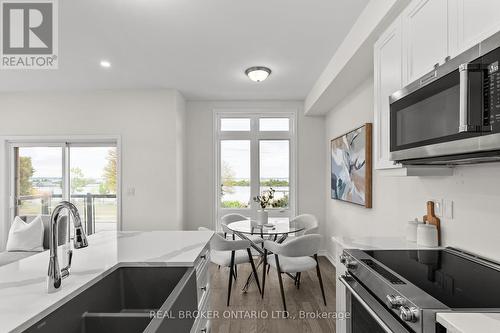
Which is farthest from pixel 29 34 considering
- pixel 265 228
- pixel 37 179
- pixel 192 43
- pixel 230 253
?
pixel 265 228

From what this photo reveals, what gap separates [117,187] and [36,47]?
2141mm

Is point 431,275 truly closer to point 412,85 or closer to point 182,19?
point 412,85

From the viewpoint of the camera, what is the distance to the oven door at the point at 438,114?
3.39ft

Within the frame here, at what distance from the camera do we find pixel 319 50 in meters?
3.10

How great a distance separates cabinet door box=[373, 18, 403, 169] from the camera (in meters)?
1.80

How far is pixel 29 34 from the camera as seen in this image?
2.72 m

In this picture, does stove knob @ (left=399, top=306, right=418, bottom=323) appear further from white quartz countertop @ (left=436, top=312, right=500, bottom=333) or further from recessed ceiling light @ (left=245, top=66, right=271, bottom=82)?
recessed ceiling light @ (left=245, top=66, right=271, bottom=82)

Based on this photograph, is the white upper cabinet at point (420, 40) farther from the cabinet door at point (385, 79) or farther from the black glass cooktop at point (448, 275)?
Result: the black glass cooktop at point (448, 275)

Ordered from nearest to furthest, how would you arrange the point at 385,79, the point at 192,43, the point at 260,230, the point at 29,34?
1. the point at 385,79
2. the point at 29,34
3. the point at 192,43
4. the point at 260,230

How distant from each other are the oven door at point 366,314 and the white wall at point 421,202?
699mm

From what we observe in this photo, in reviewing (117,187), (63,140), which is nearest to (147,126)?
(117,187)

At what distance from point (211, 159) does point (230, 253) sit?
2.12 meters

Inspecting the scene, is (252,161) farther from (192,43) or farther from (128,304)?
(128,304)

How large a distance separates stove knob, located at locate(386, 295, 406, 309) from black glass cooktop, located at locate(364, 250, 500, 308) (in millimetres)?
122
